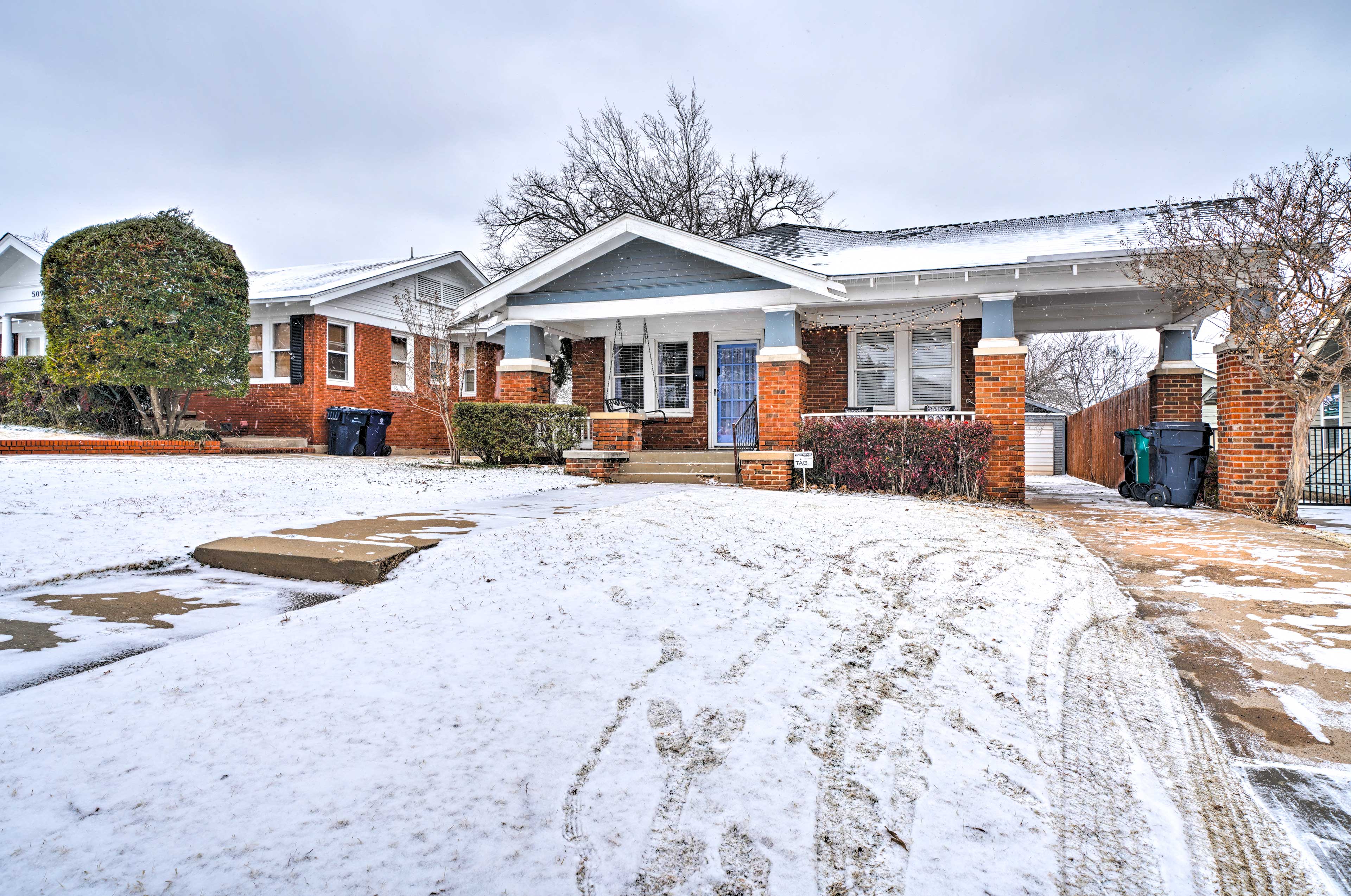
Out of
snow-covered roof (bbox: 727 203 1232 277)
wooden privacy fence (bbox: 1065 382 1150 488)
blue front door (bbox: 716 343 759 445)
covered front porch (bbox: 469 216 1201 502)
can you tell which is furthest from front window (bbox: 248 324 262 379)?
wooden privacy fence (bbox: 1065 382 1150 488)

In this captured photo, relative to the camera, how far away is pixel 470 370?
18.9 m

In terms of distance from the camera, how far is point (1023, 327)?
12.6m

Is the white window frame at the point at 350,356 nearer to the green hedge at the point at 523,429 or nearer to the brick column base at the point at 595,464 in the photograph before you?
the green hedge at the point at 523,429

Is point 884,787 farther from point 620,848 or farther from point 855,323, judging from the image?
point 855,323

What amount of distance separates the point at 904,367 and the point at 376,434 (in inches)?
444

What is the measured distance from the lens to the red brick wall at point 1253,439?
8375 millimetres

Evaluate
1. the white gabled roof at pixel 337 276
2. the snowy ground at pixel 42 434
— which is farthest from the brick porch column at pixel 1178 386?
the snowy ground at pixel 42 434

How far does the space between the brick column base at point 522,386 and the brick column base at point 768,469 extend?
386 centimetres

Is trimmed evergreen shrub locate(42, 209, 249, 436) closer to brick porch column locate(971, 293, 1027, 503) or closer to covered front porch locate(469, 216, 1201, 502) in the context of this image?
covered front porch locate(469, 216, 1201, 502)

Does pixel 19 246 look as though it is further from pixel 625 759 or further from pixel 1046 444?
pixel 1046 444

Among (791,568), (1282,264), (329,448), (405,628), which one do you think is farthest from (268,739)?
(329,448)

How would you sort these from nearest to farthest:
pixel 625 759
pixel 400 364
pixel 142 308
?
pixel 625 759
pixel 142 308
pixel 400 364

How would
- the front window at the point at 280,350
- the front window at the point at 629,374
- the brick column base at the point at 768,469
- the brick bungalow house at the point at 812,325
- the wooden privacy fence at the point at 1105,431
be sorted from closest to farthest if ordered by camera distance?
the brick bungalow house at the point at 812,325
the brick column base at the point at 768,469
the wooden privacy fence at the point at 1105,431
the front window at the point at 629,374
the front window at the point at 280,350

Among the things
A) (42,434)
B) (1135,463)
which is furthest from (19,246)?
(1135,463)
